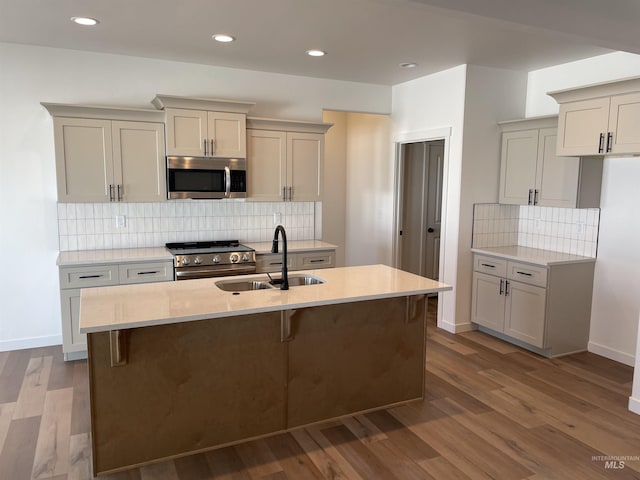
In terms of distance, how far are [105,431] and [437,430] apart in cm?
195

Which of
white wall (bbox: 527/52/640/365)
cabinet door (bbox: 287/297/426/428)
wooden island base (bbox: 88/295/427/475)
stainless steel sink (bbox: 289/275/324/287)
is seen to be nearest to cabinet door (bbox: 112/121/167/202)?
stainless steel sink (bbox: 289/275/324/287)

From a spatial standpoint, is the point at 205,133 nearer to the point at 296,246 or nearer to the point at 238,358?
the point at 296,246

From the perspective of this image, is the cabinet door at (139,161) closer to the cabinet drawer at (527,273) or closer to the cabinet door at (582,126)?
the cabinet drawer at (527,273)

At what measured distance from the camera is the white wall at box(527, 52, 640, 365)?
401cm

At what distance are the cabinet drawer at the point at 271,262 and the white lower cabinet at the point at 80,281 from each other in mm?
889

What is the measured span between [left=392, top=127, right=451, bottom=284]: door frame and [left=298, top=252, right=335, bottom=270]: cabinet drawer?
1181 millimetres

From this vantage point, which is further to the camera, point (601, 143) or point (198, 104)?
point (198, 104)

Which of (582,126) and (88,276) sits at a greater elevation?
(582,126)

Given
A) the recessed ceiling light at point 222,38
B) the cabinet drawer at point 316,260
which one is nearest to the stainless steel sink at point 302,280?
the cabinet drawer at point 316,260

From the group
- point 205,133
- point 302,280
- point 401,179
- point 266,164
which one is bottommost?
point 302,280

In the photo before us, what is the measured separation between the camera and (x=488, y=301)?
4.71 meters

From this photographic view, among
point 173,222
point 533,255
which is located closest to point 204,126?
point 173,222

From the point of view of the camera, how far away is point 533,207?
4.94 metres

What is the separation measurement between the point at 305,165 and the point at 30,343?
312cm
